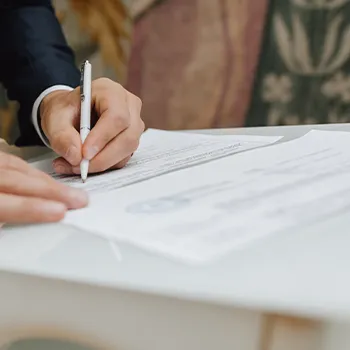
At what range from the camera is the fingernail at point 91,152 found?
548 mm

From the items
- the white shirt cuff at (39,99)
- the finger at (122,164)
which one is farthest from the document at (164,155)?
the white shirt cuff at (39,99)

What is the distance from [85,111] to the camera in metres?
0.59

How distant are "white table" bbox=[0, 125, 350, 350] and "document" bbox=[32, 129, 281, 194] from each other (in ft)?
0.52

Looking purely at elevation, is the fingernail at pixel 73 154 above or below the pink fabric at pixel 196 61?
below

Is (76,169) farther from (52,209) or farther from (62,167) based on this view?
(52,209)

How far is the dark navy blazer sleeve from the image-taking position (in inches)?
32.8

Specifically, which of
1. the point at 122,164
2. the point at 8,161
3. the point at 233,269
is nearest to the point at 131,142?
the point at 122,164

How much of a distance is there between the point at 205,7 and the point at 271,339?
0.91 m

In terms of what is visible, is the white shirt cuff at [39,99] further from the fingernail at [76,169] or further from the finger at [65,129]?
the fingernail at [76,169]

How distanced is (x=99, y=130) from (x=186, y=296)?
31cm

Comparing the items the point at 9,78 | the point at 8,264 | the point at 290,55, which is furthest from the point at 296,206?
the point at 290,55

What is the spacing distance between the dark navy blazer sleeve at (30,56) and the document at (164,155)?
17cm

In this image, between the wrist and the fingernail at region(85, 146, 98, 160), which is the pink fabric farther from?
the fingernail at region(85, 146, 98, 160)

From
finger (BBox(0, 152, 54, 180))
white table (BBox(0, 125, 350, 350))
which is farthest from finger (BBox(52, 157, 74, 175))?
white table (BBox(0, 125, 350, 350))
